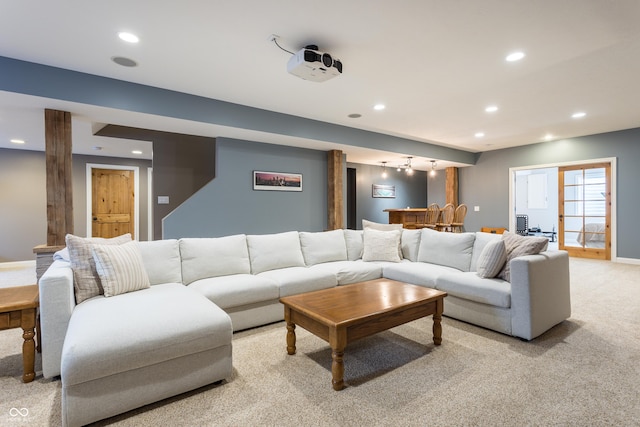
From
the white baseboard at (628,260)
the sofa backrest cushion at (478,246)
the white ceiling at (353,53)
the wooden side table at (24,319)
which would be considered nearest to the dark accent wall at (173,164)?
the white ceiling at (353,53)

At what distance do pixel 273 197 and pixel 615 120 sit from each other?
5821mm

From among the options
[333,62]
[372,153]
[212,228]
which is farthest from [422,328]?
[372,153]

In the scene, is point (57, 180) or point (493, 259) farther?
point (57, 180)

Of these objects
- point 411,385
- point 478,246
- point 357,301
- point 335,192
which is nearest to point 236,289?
point 357,301

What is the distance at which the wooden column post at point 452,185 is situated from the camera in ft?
27.4

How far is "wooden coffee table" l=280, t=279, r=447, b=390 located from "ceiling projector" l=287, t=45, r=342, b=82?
1.89 meters

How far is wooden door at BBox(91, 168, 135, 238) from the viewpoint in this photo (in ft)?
22.0

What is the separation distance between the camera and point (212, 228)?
4.83 meters

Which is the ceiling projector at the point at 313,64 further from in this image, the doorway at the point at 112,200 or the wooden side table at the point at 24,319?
the doorway at the point at 112,200

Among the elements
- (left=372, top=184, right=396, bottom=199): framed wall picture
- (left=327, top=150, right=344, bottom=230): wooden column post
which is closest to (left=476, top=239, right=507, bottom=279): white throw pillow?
(left=327, top=150, right=344, bottom=230): wooden column post

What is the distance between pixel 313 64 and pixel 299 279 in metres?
1.97

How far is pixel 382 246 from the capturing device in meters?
3.95

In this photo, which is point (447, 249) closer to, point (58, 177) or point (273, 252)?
point (273, 252)

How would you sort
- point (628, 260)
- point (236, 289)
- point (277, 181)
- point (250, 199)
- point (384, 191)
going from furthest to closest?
point (384, 191) < point (628, 260) < point (277, 181) < point (250, 199) < point (236, 289)
